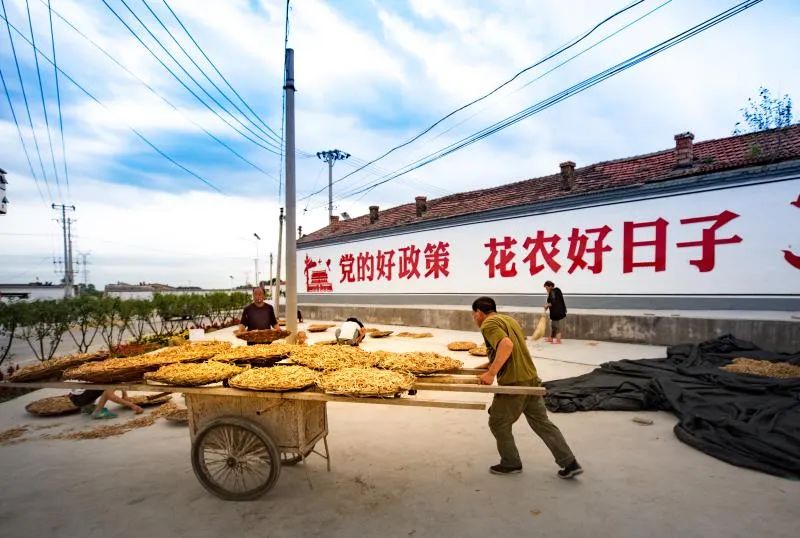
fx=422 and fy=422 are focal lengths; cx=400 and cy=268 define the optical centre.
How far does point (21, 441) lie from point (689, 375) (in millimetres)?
8657

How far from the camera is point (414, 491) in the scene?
138 inches

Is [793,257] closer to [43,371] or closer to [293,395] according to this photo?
[293,395]

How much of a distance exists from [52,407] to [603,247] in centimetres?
1213

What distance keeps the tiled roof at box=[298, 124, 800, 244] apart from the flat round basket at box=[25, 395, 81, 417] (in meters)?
11.9

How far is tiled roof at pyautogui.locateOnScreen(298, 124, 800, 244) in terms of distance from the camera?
9888mm

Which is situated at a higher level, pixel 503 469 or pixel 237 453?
pixel 237 453

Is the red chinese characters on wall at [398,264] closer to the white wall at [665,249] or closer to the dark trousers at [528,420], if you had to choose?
the white wall at [665,249]

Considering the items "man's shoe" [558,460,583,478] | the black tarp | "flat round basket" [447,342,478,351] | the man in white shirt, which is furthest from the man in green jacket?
"flat round basket" [447,342,478,351]

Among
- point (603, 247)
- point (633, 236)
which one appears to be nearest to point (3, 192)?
point (603, 247)

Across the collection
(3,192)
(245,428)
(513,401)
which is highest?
(3,192)

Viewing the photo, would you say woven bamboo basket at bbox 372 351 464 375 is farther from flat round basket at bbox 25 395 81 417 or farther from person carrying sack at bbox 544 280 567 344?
person carrying sack at bbox 544 280 567 344

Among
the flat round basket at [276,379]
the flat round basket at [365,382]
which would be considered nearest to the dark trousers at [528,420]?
the flat round basket at [365,382]

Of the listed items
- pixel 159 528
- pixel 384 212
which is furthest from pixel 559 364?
pixel 384 212

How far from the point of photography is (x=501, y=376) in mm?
3592
